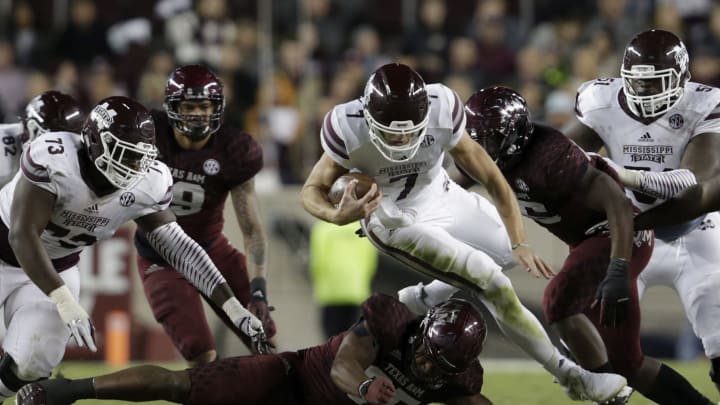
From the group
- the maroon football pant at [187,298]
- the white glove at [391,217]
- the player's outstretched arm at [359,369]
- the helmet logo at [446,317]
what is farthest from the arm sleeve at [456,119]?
the maroon football pant at [187,298]

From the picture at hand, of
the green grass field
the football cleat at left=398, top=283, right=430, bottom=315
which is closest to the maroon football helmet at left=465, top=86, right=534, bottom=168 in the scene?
the football cleat at left=398, top=283, right=430, bottom=315

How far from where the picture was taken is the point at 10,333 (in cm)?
565

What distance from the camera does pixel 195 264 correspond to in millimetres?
5746

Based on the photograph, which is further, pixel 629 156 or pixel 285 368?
pixel 629 156

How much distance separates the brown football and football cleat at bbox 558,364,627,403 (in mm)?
1251

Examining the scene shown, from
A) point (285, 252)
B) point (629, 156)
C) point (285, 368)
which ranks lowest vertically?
point (285, 252)

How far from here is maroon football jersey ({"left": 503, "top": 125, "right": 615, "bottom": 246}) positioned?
566cm

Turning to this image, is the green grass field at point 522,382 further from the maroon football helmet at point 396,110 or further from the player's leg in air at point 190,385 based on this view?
the maroon football helmet at point 396,110

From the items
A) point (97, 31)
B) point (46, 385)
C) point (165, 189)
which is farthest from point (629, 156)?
point (97, 31)

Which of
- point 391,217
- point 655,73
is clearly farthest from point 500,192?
point 655,73

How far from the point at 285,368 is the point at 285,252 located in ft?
19.1

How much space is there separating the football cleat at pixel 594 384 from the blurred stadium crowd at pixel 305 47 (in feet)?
16.7

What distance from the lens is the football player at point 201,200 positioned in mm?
6320

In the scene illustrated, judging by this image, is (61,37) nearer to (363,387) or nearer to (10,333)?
(10,333)
